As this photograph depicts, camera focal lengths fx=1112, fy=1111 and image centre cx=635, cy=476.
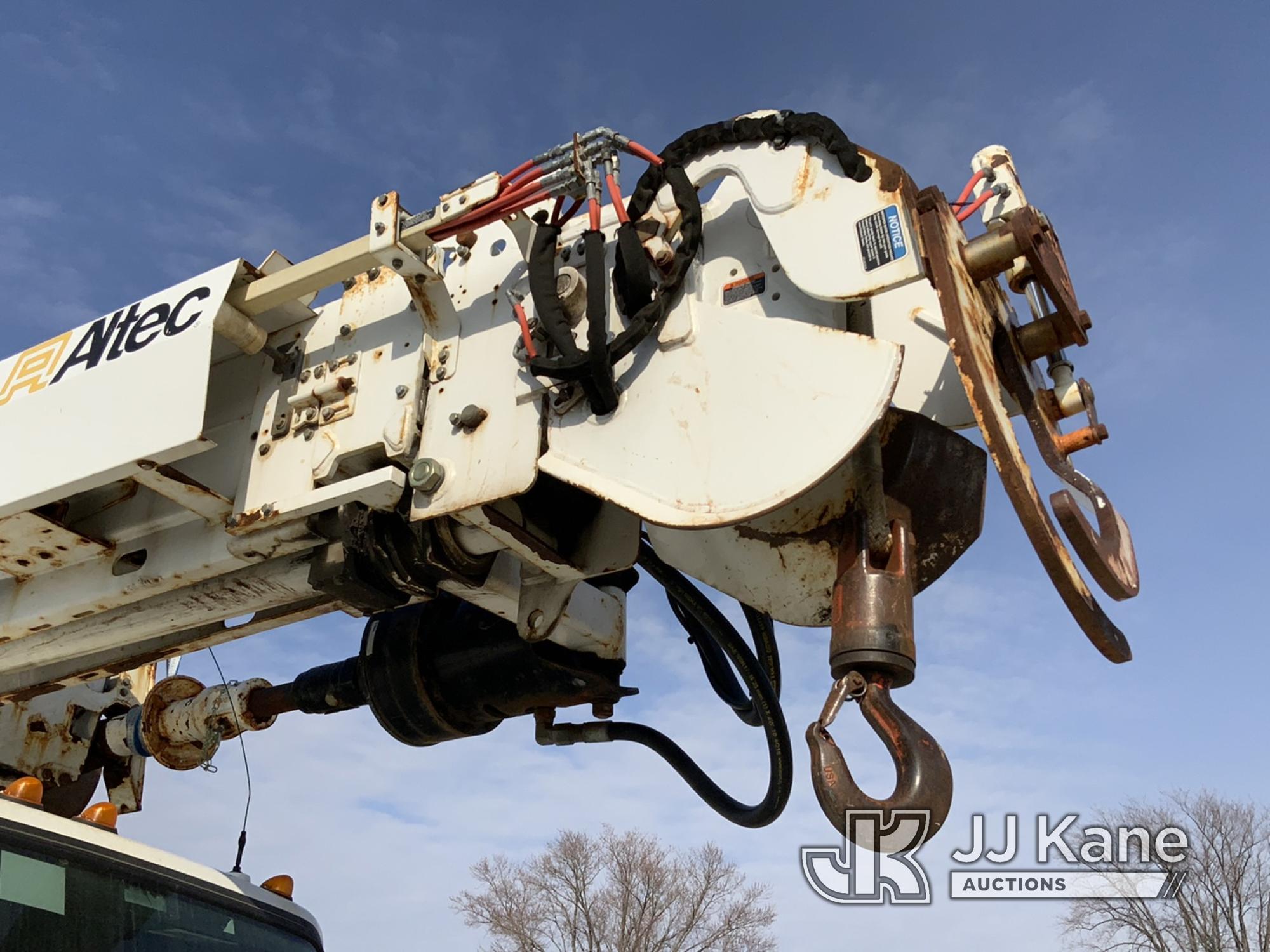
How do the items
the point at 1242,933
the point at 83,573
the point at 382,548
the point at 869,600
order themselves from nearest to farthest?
the point at 869,600
the point at 382,548
the point at 83,573
the point at 1242,933

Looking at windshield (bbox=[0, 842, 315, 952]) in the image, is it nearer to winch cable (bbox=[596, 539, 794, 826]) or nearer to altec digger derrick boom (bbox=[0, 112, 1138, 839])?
altec digger derrick boom (bbox=[0, 112, 1138, 839])

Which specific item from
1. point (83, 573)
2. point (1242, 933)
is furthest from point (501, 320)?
point (1242, 933)

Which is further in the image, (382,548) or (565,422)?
(382,548)

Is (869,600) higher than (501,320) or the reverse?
the reverse

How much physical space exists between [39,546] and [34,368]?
1.60 feet

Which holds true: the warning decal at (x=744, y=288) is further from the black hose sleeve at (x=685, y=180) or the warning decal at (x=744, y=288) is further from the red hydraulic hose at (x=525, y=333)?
the red hydraulic hose at (x=525, y=333)

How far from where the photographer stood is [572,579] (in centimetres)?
275

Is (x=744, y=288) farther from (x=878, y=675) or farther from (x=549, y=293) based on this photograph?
(x=878, y=675)

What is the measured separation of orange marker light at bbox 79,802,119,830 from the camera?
8.12 ft

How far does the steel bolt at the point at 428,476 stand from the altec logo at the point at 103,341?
759mm

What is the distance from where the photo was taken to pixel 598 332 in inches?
91.5

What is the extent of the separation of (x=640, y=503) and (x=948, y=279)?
0.73m

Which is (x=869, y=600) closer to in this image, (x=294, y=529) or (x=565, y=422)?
(x=565, y=422)

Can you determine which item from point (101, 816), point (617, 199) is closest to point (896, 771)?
point (617, 199)
